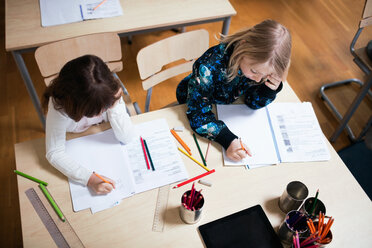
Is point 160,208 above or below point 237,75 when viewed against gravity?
below

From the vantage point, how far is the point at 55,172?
109 centimetres

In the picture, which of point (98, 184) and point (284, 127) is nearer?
point (98, 184)

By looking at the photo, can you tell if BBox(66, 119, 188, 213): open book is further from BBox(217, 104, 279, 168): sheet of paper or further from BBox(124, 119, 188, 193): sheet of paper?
BBox(217, 104, 279, 168): sheet of paper

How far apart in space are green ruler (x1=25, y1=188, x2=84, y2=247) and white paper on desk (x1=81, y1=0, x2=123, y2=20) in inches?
44.0

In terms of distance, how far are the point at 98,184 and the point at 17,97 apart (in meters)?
1.66

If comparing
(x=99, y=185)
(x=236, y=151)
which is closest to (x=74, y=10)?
(x=99, y=185)

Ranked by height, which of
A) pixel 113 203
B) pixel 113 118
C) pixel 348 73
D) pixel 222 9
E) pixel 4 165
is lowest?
pixel 4 165

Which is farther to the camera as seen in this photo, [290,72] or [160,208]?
Answer: [290,72]

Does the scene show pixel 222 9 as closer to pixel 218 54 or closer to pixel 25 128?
pixel 218 54

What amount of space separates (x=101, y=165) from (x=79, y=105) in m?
0.25

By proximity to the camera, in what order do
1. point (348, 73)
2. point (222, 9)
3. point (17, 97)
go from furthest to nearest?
point (348, 73), point (17, 97), point (222, 9)

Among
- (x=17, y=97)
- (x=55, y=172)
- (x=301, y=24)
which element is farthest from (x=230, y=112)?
(x=301, y=24)

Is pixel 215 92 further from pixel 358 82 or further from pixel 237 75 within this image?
pixel 358 82

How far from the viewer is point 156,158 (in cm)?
115
